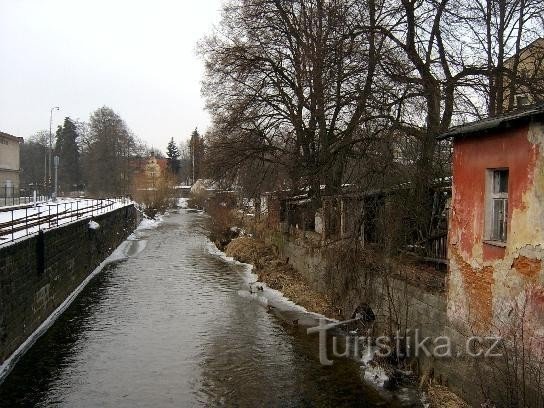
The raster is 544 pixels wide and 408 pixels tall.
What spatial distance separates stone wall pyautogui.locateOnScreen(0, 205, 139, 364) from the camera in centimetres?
1187

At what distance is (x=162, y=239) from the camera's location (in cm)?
3603

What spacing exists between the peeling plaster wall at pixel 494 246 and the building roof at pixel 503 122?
10cm

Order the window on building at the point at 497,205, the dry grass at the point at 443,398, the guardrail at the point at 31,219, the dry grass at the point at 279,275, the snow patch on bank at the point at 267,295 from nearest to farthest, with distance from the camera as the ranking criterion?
the window on building at the point at 497,205 → the dry grass at the point at 443,398 → the guardrail at the point at 31,219 → the dry grass at the point at 279,275 → the snow patch on bank at the point at 267,295

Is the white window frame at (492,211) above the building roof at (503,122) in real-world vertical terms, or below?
below

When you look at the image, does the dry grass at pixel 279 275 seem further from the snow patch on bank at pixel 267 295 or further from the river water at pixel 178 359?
the river water at pixel 178 359

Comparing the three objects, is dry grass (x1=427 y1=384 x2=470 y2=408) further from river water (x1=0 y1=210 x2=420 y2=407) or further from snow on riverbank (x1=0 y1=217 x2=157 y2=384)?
snow on riverbank (x1=0 y1=217 x2=157 y2=384)

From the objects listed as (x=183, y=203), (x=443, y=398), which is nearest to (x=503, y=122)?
(x=443, y=398)

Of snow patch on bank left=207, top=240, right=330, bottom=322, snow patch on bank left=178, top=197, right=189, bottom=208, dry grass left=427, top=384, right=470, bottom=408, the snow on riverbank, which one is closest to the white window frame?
dry grass left=427, top=384, right=470, bottom=408

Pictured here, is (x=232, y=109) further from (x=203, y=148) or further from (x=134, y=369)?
(x=134, y=369)

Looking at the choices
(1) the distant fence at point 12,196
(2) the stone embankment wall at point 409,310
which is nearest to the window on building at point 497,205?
(2) the stone embankment wall at point 409,310

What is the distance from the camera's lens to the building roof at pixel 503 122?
7.42 meters

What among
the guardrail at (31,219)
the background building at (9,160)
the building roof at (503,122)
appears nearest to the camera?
the building roof at (503,122)

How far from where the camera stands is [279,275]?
2073 centimetres

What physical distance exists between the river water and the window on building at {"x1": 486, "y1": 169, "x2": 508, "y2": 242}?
139 inches
